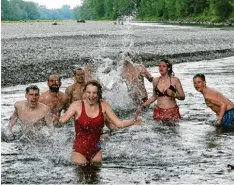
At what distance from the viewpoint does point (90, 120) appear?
8016 mm

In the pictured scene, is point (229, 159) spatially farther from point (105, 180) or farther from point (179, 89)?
point (179, 89)

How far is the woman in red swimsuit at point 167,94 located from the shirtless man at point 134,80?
1.58 meters

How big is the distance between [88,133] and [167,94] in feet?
13.9

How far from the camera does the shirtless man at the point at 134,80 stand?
14.0 m

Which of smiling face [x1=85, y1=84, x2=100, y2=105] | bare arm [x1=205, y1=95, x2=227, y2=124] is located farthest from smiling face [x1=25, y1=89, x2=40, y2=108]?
bare arm [x1=205, y1=95, x2=227, y2=124]

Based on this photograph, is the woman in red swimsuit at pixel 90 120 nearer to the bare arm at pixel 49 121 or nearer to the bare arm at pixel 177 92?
the bare arm at pixel 49 121

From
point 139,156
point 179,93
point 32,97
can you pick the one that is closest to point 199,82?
point 179,93

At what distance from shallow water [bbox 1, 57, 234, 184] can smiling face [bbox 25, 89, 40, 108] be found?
2.16ft

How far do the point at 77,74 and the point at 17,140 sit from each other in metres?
2.37

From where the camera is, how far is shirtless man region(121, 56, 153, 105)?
46.0 feet

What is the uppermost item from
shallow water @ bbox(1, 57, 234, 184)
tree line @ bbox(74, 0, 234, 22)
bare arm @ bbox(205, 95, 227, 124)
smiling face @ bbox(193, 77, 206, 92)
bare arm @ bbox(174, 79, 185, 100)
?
tree line @ bbox(74, 0, 234, 22)

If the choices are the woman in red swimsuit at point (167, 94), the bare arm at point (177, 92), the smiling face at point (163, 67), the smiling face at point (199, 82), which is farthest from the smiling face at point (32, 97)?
the bare arm at point (177, 92)

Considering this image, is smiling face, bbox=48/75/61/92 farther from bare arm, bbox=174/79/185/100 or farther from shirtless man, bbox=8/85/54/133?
bare arm, bbox=174/79/185/100

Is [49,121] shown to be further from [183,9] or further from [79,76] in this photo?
[183,9]
